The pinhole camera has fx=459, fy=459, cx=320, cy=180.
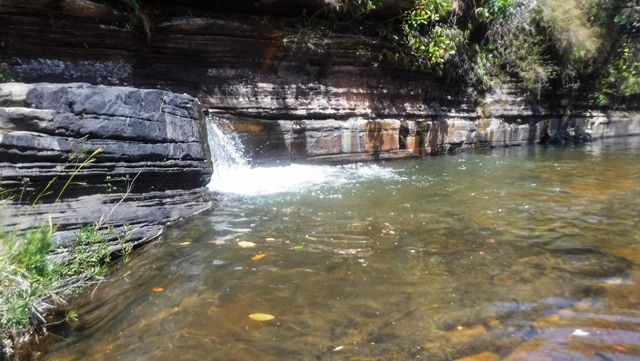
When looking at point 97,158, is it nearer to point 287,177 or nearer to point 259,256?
point 259,256

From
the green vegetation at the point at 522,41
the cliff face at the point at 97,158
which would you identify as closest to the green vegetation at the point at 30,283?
the cliff face at the point at 97,158

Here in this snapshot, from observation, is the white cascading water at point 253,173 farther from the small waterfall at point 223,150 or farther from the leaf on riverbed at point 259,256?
the leaf on riverbed at point 259,256

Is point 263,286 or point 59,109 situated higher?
point 59,109

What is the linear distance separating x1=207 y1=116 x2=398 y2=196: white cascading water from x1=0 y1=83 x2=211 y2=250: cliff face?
1.39 metres

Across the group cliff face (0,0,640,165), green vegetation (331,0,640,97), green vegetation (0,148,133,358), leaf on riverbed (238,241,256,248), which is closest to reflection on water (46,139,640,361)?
leaf on riverbed (238,241,256,248)

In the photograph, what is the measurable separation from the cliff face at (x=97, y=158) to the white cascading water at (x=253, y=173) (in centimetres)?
139

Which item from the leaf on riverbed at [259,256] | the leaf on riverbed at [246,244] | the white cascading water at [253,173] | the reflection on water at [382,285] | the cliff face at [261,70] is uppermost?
the cliff face at [261,70]

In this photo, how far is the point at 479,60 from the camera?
42.4 feet

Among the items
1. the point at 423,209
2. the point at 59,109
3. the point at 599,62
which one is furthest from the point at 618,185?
the point at 599,62

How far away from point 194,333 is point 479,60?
479 inches

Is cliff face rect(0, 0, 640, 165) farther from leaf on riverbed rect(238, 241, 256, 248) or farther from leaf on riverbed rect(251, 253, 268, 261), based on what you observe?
leaf on riverbed rect(251, 253, 268, 261)

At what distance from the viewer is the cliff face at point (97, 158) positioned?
12.6 feet

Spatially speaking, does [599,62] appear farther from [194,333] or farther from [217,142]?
[194,333]

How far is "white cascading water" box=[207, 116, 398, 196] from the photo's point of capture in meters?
7.20
